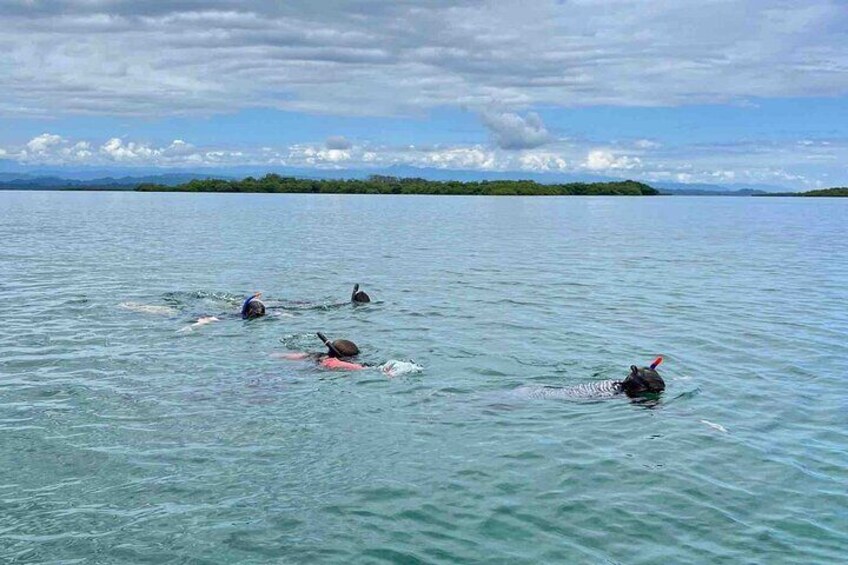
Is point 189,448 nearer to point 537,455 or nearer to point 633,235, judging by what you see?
point 537,455

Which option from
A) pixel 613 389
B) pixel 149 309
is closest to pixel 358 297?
pixel 149 309

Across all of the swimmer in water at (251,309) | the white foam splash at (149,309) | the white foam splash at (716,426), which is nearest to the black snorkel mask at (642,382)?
the white foam splash at (716,426)

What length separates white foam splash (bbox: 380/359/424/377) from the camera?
58.1 ft

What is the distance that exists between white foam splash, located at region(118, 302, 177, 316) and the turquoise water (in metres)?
0.23

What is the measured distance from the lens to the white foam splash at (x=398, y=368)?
58.1ft

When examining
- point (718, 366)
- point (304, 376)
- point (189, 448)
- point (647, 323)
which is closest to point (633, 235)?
point (647, 323)

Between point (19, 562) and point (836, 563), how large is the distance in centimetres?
986

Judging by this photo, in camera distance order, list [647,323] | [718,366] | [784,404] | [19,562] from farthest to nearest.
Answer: [647,323] < [718,366] < [784,404] < [19,562]

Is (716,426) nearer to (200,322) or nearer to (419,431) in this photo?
(419,431)

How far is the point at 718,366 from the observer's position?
1927cm

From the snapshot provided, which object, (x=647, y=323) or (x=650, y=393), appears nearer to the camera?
(x=650, y=393)

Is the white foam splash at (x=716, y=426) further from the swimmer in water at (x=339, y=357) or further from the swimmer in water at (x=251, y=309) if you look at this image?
the swimmer in water at (x=251, y=309)

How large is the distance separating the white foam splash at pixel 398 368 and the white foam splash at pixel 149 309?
1040cm

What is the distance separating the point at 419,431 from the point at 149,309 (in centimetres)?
1542
